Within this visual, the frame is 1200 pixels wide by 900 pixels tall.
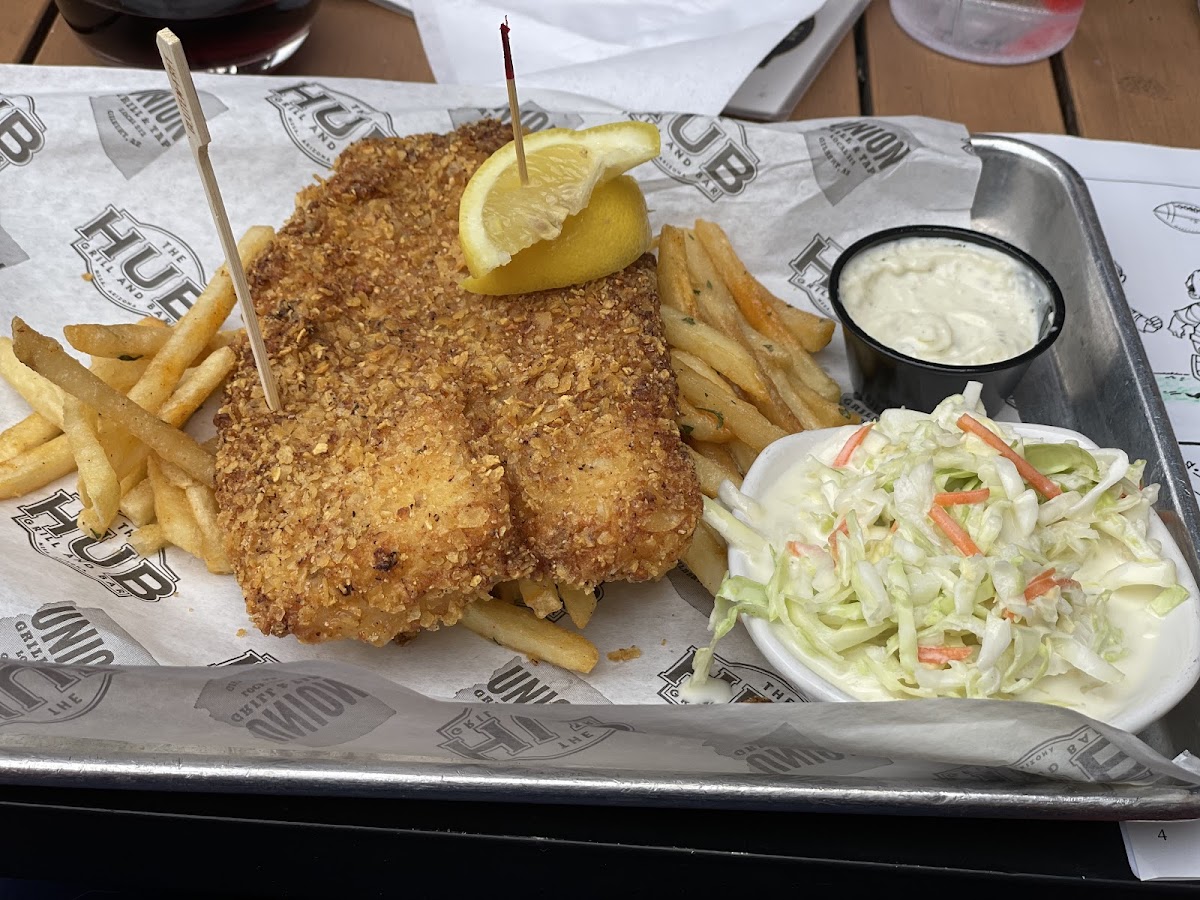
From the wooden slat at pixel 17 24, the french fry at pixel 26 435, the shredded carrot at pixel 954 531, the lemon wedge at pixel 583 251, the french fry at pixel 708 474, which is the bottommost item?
the shredded carrot at pixel 954 531

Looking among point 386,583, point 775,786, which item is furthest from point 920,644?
point 386,583

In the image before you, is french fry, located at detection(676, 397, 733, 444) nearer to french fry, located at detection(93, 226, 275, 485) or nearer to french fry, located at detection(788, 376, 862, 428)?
french fry, located at detection(788, 376, 862, 428)

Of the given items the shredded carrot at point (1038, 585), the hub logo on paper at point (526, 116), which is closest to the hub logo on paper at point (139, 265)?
the hub logo on paper at point (526, 116)

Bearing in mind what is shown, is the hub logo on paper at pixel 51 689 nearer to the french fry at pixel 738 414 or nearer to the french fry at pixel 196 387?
the french fry at pixel 196 387

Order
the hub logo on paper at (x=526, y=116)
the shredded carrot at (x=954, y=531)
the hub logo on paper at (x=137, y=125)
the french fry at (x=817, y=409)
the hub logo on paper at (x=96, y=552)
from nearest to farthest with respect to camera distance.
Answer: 1. the shredded carrot at (x=954, y=531)
2. the hub logo on paper at (x=96, y=552)
3. the french fry at (x=817, y=409)
4. the hub logo on paper at (x=137, y=125)
5. the hub logo on paper at (x=526, y=116)

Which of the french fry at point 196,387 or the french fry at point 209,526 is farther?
the french fry at point 196,387

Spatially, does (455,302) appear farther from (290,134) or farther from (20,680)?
(20,680)

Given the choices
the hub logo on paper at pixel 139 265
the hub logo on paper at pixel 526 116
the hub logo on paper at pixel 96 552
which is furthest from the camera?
the hub logo on paper at pixel 526 116

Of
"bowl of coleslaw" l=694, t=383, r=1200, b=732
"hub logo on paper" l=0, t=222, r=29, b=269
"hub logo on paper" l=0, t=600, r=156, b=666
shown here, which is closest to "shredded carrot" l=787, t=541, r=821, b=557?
"bowl of coleslaw" l=694, t=383, r=1200, b=732
